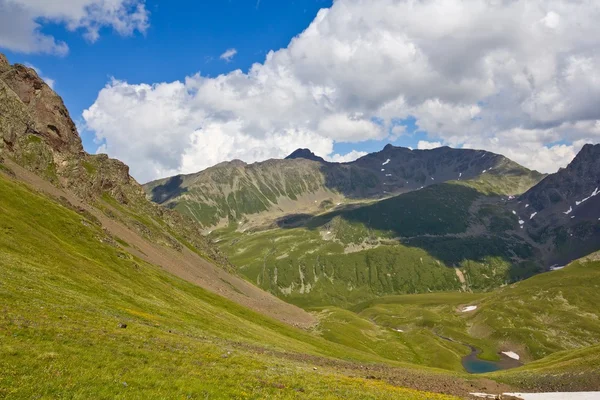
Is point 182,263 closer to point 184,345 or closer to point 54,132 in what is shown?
point 54,132

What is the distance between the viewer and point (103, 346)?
28359 mm

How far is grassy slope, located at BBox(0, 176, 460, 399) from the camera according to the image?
21344mm

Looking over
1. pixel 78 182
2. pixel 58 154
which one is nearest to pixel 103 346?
pixel 78 182

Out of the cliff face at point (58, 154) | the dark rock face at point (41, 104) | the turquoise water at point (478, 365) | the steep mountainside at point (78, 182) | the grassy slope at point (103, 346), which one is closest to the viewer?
the grassy slope at point (103, 346)

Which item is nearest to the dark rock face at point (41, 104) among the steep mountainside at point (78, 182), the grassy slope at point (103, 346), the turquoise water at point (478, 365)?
the steep mountainside at point (78, 182)

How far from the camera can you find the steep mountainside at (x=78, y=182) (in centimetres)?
11806

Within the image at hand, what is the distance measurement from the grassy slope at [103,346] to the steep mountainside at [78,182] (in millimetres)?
40894

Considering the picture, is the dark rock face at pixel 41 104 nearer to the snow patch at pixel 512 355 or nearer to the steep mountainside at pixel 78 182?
the steep mountainside at pixel 78 182

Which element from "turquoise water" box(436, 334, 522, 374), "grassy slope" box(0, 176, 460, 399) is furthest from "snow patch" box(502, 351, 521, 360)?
"grassy slope" box(0, 176, 460, 399)

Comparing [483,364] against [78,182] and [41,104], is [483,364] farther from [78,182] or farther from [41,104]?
[41,104]

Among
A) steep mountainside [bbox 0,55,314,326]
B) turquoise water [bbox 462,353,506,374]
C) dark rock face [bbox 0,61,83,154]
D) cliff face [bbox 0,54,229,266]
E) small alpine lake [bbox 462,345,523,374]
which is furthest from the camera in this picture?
small alpine lake [bbox 462,345,523,374]

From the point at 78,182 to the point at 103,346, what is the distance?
13031 cm

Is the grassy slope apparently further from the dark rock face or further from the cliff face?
the dark rock face

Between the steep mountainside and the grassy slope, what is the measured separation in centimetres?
4089
